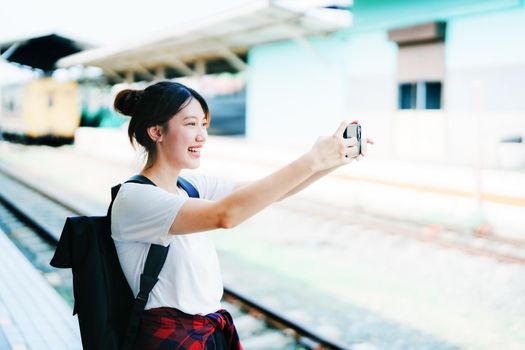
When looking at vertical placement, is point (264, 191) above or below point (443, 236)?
above

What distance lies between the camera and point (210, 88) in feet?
65.0

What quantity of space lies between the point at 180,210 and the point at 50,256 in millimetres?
6510

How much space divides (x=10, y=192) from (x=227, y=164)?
17.7 feet

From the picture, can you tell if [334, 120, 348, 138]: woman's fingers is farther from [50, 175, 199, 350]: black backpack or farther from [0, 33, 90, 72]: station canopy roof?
[0, 33, 90, 72]: station canopy roof

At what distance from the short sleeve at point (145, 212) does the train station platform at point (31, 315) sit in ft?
7.25

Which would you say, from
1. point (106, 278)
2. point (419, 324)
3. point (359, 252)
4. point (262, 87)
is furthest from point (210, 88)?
point (106, 278)

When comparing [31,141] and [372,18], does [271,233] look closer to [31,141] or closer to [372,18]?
[372,18]

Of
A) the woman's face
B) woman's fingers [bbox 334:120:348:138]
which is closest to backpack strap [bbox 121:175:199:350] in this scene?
the woman's face

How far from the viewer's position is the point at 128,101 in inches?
66.4

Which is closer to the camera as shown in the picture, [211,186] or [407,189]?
[211,186]

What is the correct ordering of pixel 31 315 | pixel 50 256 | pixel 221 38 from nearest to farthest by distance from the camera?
pixel 31 315
pixel 50 256
pixel 221 38

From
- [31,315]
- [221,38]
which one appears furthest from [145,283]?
[221,38]

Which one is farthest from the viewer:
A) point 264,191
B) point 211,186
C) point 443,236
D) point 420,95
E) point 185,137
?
point 420,95

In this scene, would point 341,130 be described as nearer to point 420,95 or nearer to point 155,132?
point 155,132
